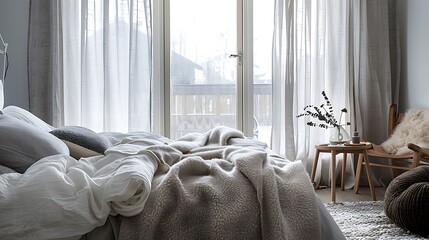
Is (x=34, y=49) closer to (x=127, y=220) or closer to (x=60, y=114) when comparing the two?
(x=60, y=114)

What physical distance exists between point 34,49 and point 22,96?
0.47 m

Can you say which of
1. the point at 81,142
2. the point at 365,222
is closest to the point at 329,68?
the point at 365,222

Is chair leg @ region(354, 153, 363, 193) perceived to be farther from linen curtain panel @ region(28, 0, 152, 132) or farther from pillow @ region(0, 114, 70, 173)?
pillow @ region(0, 114, 70, 173)

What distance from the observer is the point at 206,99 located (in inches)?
172

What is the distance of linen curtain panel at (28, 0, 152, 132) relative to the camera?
3.97 meters

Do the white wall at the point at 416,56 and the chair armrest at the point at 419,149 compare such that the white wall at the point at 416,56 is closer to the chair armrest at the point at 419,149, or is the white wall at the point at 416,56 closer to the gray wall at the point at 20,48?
the gray wall at the point at 20,48

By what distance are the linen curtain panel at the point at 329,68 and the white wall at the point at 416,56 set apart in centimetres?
11

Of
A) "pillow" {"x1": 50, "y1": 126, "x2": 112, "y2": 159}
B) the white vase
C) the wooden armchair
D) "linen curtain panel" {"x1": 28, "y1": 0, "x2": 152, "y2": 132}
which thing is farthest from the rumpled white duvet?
"linen curtain panel" {"x1": 28, "y1": 0, "x2": 152, "y2": 132}

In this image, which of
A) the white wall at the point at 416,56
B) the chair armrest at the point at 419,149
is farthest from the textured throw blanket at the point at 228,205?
the white wall at the point at 416,56

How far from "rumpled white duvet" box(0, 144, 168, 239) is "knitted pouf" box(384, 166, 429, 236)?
5.99 feet

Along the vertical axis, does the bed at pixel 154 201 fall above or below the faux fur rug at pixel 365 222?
above

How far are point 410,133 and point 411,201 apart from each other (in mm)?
1337

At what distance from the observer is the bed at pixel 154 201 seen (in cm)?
120

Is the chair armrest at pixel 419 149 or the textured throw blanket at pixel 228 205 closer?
the textured throw blanket at pixel 228 205
